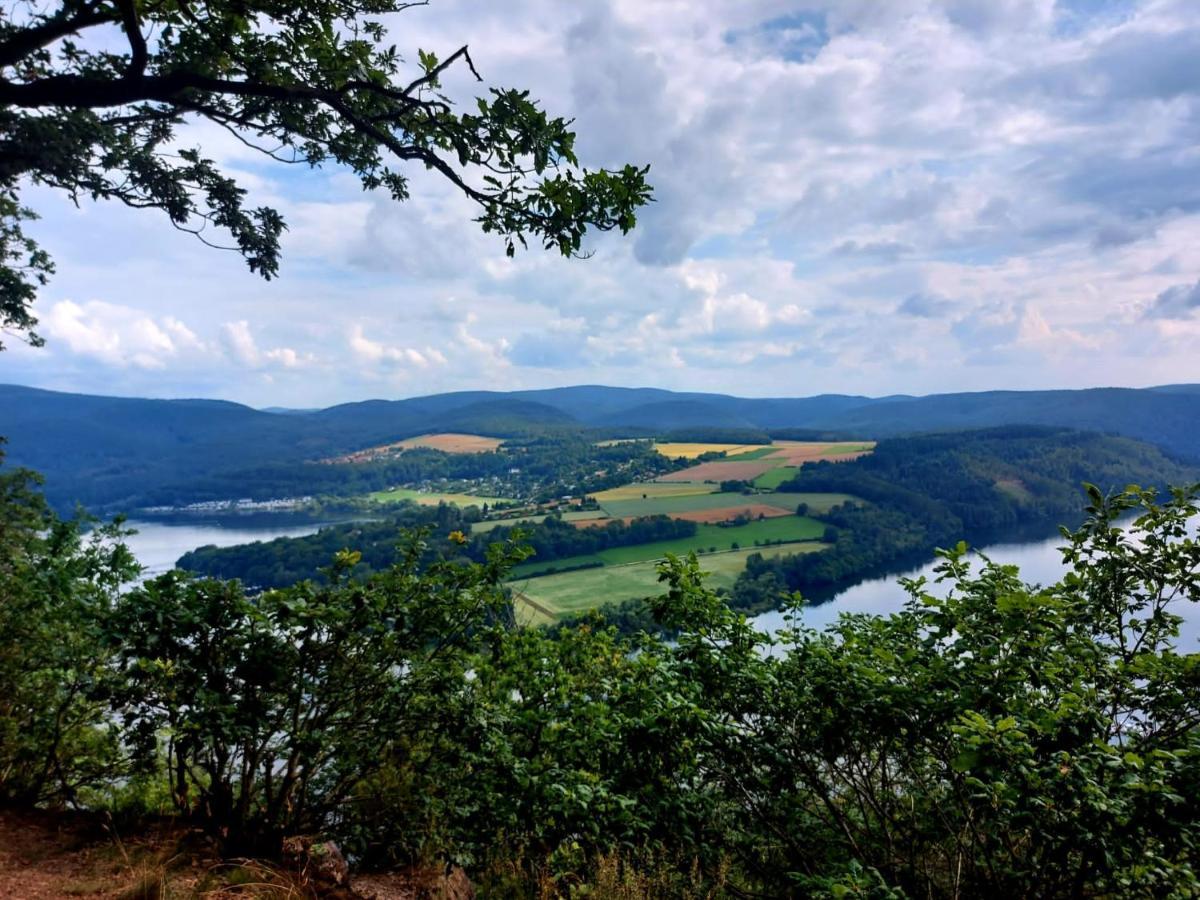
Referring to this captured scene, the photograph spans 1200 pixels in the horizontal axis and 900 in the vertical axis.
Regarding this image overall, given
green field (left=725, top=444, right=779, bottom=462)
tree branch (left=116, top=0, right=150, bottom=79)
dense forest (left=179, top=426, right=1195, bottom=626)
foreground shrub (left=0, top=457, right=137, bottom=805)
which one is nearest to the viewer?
tree branch (left=116, top=0, right=150, bottom=79)

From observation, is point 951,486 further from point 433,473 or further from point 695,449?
point 433,473

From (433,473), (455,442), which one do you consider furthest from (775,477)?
(455,442)

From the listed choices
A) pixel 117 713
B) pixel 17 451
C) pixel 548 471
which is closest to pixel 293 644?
pixel 117 713

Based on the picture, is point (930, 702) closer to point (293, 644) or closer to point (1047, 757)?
point (1047, 757)

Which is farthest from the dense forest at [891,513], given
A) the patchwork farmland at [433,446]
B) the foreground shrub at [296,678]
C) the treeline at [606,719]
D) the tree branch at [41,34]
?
the patchwork farmland at [433,446]

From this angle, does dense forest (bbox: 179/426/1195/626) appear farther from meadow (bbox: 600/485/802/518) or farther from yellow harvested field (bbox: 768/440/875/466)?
yellow harvested field (bbox: 768/440/875/466)

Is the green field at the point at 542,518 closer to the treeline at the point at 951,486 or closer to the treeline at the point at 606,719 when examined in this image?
the treeline at the point at 951,486

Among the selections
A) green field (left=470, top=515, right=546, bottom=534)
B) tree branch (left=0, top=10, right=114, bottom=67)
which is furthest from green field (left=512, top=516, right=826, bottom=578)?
tree branch (left=0, top=10, right=114, bottom=67)
